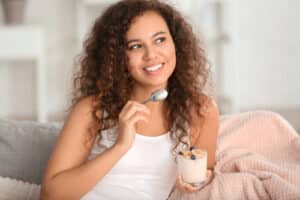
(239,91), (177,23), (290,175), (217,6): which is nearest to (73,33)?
(217,6)

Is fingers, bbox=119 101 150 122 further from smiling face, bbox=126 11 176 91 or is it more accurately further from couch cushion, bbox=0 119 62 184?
couch cushion, bbox=0 119 62 184

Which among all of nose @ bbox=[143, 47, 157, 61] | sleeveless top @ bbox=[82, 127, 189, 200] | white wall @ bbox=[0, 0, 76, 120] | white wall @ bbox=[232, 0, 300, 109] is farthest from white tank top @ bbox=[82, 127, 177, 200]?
white wall @ bbox=[232, 0, 300, 109]

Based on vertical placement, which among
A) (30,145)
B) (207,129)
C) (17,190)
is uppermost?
(207,129)

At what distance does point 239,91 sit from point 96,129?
10.9 ft

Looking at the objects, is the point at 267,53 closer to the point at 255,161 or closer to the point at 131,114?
the point at 255,161

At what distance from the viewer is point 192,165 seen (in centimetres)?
144

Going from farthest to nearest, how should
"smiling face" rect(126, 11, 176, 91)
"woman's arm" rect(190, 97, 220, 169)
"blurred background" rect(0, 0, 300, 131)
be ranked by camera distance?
"blurred background" rect(0, 0, 300, 131) → "woman's arm" rect(190, 97, 220, 169) → "smiling face" rect(126, 11, 176, 91)

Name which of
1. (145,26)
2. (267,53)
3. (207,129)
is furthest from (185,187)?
(267,53)

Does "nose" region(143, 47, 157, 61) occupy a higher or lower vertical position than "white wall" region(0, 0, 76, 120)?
higher

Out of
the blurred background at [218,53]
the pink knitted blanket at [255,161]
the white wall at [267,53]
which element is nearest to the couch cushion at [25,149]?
the pink knitted blanket at [255,161]

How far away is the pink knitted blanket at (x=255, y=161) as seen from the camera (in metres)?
1.53

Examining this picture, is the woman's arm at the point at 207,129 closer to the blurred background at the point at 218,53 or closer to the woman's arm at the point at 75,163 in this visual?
the woman's arm at the point at 75,163

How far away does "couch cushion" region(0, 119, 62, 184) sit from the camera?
6.04 feet

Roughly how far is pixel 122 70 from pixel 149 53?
0.40 feet
